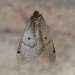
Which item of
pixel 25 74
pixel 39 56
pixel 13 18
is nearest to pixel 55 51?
pixel 39 56

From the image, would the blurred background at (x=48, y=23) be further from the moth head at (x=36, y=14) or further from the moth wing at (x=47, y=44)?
the moth head at (x=36, y=14)

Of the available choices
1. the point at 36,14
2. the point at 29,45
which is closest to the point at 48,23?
the point at 36,14

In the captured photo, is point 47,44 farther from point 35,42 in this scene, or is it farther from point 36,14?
point 36,14

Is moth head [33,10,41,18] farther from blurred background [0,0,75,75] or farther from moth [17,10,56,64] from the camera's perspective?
blurred background [0,0,75,75]

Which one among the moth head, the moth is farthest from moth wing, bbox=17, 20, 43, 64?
the moth head

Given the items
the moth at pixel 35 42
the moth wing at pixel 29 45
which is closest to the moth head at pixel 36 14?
the moth at pixel 35 42

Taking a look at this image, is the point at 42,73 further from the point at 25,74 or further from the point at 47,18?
the point at 47,18

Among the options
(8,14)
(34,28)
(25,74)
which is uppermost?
(8,14)
